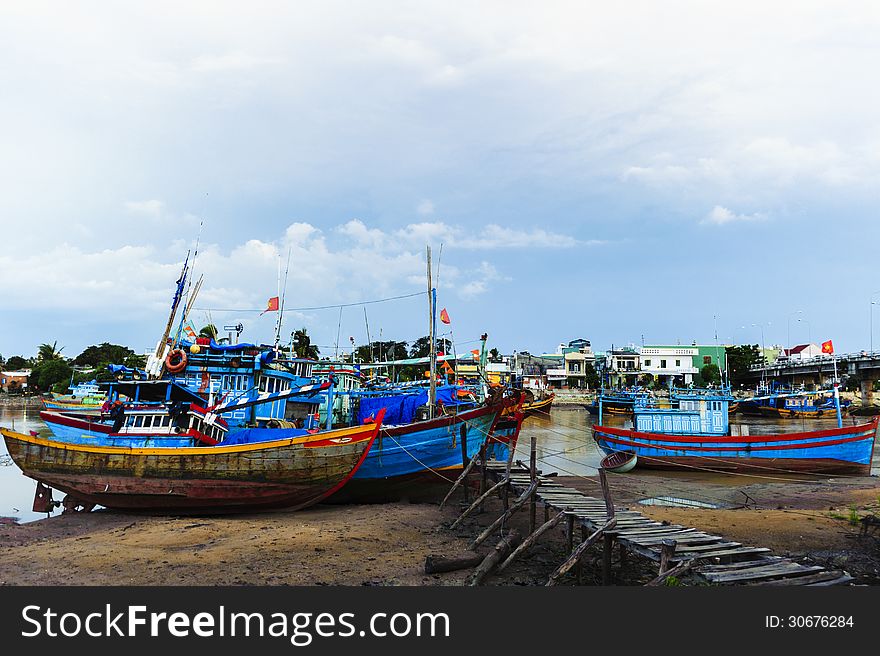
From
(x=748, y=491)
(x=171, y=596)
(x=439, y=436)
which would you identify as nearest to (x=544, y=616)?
(x=171, y=596)

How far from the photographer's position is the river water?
24.8m

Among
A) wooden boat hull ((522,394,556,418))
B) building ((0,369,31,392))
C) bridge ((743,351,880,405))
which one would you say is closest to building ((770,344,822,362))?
bridge ((743,351,880,405))

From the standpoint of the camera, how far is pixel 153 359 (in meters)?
22.9

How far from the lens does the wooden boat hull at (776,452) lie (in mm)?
27469

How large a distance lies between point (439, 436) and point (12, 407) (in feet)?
268

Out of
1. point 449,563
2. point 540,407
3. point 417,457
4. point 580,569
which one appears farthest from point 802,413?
point 449,563

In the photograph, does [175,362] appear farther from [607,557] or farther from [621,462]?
[621,462]

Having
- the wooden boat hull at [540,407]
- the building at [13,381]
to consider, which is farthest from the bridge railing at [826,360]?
the building at [13,381]

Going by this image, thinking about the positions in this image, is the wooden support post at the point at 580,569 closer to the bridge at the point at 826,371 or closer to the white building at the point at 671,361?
the bridge at the point at 826,371

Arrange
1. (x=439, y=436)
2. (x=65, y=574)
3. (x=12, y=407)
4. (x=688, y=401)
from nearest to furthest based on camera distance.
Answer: (x=65, y=574) → (x=439, y=436) → (x=688, y=401) → (x=12, y=407)

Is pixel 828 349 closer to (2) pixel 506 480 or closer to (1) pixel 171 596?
(2) pixel 506 480

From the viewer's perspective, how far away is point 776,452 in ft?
91.2

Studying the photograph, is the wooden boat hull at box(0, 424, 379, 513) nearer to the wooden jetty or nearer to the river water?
the river water

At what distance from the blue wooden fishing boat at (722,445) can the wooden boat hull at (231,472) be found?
1642 centimetres
